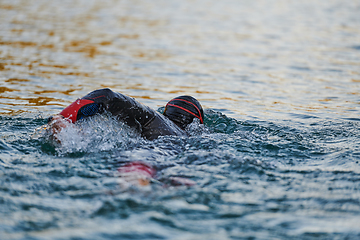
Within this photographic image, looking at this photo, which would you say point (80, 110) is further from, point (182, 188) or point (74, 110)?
point (182, 188)

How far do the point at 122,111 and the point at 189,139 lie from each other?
40.6 inches

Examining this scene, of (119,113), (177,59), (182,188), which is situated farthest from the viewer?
(177,59)

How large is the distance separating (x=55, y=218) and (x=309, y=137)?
163 inches

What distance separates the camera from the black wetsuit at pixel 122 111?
4.67m

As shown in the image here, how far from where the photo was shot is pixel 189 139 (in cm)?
532

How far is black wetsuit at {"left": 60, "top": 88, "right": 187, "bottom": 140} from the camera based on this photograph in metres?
4.67

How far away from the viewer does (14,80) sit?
955cm

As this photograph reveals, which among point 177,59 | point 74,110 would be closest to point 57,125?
point 74,110

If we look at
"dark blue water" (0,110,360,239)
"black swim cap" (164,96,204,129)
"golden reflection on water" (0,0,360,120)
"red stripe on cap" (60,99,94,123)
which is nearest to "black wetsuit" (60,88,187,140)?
"red stripe on cap" (60,99,94,123)

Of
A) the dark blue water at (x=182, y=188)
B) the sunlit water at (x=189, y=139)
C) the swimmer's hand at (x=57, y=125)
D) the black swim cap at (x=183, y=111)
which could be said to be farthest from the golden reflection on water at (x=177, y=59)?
the swimmer's hand at (x=57, y=125)

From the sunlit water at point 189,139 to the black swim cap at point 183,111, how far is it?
0.15 metres

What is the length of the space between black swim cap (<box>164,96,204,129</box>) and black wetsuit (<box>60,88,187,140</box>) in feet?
1.72

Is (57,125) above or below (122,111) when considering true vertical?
below

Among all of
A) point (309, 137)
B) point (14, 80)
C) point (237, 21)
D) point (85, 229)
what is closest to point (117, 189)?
point (85, 229)
